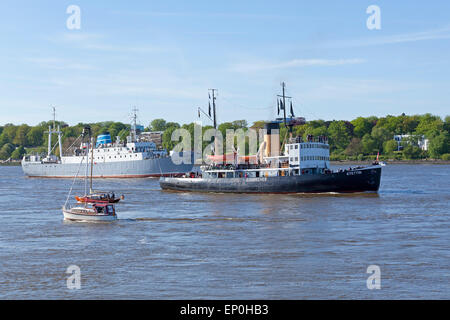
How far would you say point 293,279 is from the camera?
86.8 feet

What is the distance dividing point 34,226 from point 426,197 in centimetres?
4269

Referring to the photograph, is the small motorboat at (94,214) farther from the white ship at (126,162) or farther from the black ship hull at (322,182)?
the white ship at (126,162)

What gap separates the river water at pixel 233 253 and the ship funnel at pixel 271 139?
20096mm

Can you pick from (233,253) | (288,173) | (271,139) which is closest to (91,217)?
(233,253)

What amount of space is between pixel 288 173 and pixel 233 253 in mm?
40499

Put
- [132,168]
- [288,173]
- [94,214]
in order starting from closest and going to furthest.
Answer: [94,214] < [288,173] < [132,168]

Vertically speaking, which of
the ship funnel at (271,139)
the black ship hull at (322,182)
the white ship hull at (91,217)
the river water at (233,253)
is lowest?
the river water at (233,253)

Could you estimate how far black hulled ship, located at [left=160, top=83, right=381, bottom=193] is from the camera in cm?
6962

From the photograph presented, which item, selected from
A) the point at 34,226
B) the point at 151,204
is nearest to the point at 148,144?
the point at 151,204

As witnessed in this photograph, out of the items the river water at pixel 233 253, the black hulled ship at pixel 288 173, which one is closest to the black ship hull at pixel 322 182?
the black hulled ship at pixel 288 173

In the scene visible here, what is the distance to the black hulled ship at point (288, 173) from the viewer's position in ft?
228

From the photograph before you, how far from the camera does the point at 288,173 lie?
7212 cm

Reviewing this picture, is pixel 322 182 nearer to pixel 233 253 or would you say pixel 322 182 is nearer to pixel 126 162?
pixel 233 253
